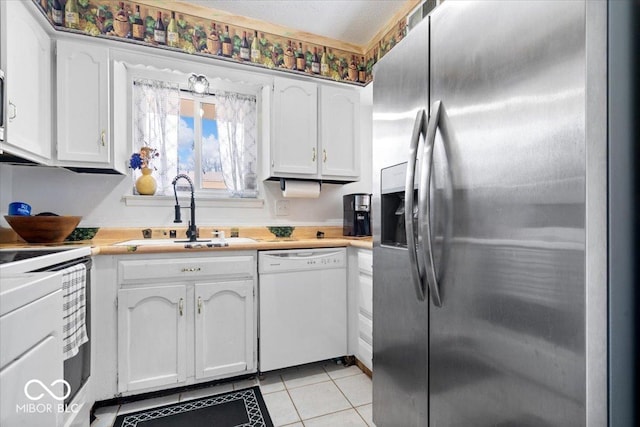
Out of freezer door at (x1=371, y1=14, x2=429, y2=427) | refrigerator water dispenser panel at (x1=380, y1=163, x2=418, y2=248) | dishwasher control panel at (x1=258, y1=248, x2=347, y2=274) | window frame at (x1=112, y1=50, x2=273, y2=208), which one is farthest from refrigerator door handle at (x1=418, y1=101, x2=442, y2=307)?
window frame at (x1=112, y1=50, x2=273, y2=208)

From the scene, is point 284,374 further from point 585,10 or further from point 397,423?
point 585,10

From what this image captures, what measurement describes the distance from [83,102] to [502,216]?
7.81 feet

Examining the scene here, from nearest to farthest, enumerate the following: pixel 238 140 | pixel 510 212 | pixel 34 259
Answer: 1. pixel 510 212
2. pixel 34 259
3. pixel 238 140

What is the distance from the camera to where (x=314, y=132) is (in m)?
2.48

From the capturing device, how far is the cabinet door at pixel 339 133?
2514mm

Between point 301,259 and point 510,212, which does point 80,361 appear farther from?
point 510,212

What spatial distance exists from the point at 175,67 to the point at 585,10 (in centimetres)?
250

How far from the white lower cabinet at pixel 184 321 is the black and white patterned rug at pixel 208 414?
12 centimetres

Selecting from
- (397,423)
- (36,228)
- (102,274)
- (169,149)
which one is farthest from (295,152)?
(397,423)

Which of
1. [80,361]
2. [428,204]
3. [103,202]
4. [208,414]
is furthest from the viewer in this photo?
[103,202]

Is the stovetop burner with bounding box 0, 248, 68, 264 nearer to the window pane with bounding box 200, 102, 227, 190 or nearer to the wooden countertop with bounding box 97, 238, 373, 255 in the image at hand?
the wooden countertop with bounding box 97, 238, 373, 255

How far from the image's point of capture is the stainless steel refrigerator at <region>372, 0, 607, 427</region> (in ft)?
1.99

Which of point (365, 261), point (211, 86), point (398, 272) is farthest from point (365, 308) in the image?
point (211, 86)

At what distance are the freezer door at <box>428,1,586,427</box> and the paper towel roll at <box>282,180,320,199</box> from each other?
1621mm
